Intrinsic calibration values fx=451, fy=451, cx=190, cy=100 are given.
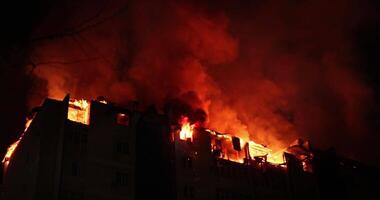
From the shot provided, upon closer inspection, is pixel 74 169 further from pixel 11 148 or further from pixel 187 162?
pixel 187 162

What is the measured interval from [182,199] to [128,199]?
21.4 feet

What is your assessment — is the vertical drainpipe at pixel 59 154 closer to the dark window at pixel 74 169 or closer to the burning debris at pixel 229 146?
the dark window at pixel 74 169

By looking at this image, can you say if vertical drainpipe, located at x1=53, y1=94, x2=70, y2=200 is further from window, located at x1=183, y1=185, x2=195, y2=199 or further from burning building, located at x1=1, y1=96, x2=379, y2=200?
window, located at x1=183, y1=185, x2=195, y2=199

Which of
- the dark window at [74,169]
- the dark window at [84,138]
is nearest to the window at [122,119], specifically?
the dark window at [84,138]

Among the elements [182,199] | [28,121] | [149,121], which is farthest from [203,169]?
[28,121]

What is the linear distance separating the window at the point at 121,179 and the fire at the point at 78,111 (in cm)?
725

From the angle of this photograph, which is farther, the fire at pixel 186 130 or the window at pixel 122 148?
the fire at pixel 186 130

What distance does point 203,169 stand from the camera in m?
53.6

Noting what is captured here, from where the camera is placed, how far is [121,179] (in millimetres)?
47375

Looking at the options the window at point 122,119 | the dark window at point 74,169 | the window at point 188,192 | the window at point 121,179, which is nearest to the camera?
the dark window at point 74,169

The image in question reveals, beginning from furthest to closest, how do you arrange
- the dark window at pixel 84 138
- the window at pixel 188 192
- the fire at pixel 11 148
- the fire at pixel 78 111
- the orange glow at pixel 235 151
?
the orange glow at pixel 235 151
the fire at pixel 11 148
the window at pixel 188 192
the fire at pixel 78 111
the dark window at pixel 84 138

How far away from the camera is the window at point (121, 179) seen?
4705 cm

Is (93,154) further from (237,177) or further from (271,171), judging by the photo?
(271,171)

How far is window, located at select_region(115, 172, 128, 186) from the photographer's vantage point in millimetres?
47050
